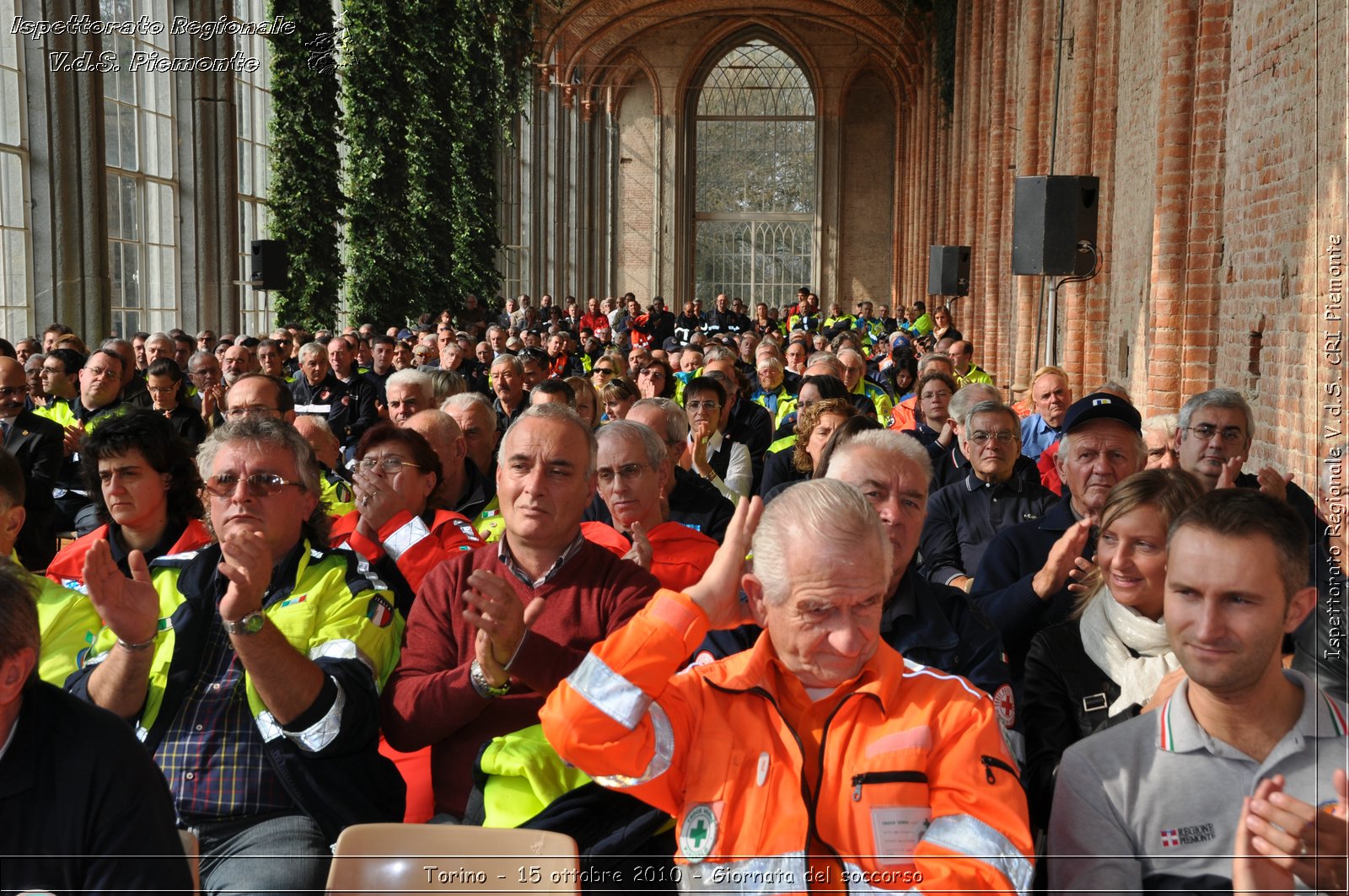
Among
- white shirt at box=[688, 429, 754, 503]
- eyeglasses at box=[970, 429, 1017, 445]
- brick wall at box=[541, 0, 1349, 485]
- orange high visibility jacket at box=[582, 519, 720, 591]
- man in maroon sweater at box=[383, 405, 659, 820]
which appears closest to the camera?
man in maroon sweater at box=[383, 405, 659, 820]

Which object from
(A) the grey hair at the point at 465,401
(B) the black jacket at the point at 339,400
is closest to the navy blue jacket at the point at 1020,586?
(A) the grey hair at the point at 465,401

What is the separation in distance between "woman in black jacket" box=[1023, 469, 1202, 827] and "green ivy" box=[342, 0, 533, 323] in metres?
19.5

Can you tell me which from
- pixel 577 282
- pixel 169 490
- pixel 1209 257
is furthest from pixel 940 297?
pixel 169 490

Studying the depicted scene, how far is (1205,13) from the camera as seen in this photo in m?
9.41

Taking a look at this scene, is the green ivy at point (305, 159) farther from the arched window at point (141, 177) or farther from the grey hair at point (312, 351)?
the grey hair at point (312, 351)

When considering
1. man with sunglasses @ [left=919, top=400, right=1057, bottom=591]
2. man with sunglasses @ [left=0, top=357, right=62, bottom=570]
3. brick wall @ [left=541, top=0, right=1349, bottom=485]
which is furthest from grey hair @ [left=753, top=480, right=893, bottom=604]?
man with sunglasses @ [left=0, top=357, right=62, bottom=570]

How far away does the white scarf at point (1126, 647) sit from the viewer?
11.1 ft

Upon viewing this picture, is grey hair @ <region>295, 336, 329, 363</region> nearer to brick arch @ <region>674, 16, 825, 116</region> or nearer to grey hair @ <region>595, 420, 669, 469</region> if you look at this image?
grey hair @ <region>595, 420, 669, 469</region>

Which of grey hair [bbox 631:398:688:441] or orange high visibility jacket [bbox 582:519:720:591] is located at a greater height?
grey hair [bbox 631:398:688:441]

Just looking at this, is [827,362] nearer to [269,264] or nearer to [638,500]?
[638,500]

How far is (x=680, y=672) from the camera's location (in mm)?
2961

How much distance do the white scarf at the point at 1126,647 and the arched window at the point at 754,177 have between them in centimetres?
4367

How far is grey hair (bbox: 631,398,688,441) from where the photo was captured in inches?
258

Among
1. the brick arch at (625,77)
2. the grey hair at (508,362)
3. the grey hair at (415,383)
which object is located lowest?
the grey hair at (415,383)
